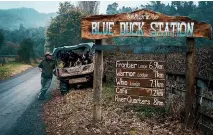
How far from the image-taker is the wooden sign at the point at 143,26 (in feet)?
25.0

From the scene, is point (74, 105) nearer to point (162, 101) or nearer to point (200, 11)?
point (162, 101)

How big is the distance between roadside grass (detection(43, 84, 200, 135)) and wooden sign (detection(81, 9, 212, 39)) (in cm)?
254

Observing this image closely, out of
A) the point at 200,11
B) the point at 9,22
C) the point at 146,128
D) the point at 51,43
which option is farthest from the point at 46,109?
the point at 9,22

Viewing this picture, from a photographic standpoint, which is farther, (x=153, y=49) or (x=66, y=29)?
(x=66, y=29)

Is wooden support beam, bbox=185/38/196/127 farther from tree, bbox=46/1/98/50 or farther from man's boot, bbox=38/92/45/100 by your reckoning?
tree, bbox=46/1/98/50

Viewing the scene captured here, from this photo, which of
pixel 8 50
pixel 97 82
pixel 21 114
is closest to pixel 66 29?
pixel 8 50

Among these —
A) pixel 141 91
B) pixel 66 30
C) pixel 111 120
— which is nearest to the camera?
pixel 141 91

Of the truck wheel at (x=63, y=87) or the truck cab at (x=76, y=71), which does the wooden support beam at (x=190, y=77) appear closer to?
the truck cab at (x=76, y=71)

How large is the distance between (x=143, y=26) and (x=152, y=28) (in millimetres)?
238

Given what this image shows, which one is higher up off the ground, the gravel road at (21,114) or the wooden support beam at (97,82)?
the wooden support beam at (97,82)

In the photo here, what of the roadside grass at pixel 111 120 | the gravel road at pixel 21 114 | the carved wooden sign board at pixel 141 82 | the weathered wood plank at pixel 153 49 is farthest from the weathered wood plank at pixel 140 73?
the gravel road at pixel 21 114

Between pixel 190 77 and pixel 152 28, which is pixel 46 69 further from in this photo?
pixel 190 77

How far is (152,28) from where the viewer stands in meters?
7.77

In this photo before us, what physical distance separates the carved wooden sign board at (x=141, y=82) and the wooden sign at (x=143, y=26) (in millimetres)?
924
